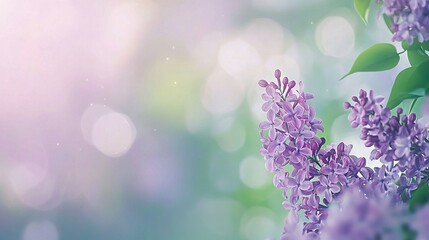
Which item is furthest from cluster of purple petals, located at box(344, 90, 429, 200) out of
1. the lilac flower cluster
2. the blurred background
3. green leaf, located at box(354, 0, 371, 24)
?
the blurred background

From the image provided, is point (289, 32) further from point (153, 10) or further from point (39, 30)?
point (39, 30)

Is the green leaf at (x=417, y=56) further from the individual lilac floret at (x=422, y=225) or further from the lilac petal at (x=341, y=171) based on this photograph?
the individual lilac floret at (x=422, y=225)

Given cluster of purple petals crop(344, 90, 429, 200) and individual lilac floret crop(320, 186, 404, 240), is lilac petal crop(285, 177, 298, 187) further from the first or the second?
individual lilac floret crop(320, 186, 404, 240)

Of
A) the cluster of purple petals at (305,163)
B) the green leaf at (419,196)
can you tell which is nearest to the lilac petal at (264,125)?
the cluster of purple petals at (305,163)

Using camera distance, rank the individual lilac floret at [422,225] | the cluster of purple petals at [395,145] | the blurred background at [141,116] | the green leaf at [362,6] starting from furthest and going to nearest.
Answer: the blurred background at [141,116] → the green leaf at [362,6] → the cluster of purple petals at [395,145] → the individual lilac floret at [422,225]

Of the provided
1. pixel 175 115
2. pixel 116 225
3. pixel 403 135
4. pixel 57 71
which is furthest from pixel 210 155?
pixel 403 135

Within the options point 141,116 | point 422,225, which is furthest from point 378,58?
point 141,116

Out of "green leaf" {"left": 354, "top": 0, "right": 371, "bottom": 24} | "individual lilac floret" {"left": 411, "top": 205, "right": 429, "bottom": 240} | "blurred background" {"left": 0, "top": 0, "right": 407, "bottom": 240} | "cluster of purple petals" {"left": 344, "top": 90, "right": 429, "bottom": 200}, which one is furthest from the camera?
"blurred background" {"left": 0, "top": 0, "right": 407, "bottom": 240}
